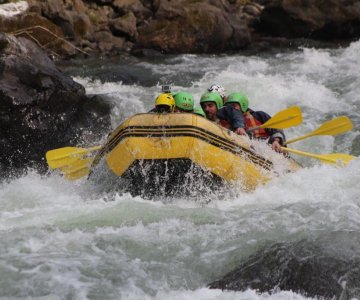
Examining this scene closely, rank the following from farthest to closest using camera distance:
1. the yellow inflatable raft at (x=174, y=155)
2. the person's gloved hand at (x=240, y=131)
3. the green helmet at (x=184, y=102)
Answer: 1. the person's gloved hand at (x=240, y=131)
2. the green helmet at (x=184, y=102)
3. the yellow inflatable raft at (x=174, y=155)

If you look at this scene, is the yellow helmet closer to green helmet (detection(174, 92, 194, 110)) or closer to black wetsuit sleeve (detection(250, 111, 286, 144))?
green helmet (detection(174, 92, 194, 110))

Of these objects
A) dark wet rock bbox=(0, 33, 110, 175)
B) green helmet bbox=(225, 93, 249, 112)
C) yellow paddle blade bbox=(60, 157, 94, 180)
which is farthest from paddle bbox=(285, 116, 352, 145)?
dark wet rock bbox=(0, 33, 110, 175)

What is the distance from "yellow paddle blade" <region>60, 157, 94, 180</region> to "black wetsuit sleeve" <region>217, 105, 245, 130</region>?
1.70 metres

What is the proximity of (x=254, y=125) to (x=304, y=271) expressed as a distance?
380cm

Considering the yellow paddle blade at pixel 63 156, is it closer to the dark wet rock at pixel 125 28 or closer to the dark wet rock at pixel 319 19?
the dark wet rock at pixel 125 28

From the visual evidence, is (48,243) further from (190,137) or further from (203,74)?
(203,74)

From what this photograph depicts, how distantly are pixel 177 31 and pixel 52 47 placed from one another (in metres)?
3.22

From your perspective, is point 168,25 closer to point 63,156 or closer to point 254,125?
point 254,125

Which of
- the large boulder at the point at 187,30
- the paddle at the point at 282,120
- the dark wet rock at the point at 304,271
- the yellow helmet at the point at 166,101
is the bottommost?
the dark wet rock at the point at 304,271

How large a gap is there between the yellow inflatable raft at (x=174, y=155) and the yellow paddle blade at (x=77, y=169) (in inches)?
35.4

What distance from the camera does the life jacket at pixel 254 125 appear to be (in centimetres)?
848

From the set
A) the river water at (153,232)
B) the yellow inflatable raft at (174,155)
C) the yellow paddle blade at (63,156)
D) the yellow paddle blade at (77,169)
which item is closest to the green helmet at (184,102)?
the yellow inflatable raft at (174,155)

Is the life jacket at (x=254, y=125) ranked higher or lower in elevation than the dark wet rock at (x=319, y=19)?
lower

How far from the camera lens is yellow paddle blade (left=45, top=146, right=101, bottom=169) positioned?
26.2 ft
